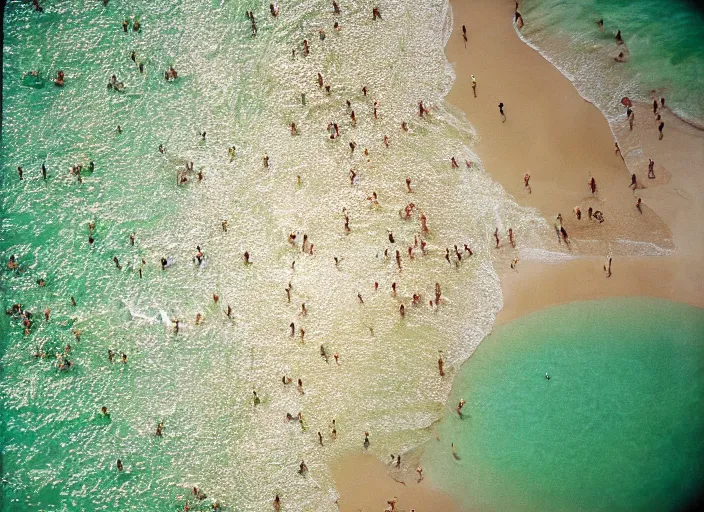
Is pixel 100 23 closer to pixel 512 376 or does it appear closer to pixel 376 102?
pixel 376 102

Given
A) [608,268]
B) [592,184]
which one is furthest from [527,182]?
[608,268]

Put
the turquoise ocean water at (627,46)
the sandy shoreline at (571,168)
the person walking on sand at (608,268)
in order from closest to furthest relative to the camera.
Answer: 1. the sandy shoreline at (571,168)
2. the person walking on sand at (608,268)
3. the turquoise ocean water at (627,46)

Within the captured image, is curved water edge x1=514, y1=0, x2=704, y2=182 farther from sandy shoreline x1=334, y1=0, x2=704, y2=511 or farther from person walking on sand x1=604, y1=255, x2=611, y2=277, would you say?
person walking on sand x1=604, y1=255, x2=611, y2=277

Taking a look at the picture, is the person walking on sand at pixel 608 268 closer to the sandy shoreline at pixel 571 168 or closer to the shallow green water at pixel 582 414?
the sandy shoreline at pixel 571 168

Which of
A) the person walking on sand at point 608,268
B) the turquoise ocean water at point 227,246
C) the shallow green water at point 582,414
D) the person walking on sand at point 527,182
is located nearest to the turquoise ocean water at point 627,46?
the person walking on sand at point 527,182

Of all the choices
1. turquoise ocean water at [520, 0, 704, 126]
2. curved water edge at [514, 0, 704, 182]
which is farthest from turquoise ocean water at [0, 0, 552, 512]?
turquoise ocean water at [520, 0, 704, 126]

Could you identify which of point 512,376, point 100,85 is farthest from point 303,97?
point 512,376
